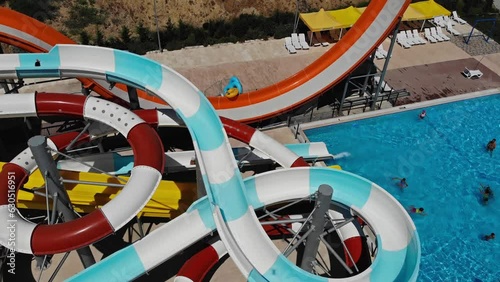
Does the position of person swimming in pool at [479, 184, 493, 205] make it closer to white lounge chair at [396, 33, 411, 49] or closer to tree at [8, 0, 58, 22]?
white lounge chair at [396, 33, 411, 49]

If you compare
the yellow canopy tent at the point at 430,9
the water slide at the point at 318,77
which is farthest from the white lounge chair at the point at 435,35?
the water slide at the point at 318,77

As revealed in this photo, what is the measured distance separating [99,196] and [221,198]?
6.58 m

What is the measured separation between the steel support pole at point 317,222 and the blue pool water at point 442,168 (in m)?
7.44

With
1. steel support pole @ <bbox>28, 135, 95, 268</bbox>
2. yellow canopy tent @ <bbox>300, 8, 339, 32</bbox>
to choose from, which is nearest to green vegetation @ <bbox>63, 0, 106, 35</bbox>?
yellow canopy tent @ <bbox>300, 8, 339, 32</bbox>

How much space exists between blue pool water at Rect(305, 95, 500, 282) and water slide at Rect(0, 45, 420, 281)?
7307 millimetres

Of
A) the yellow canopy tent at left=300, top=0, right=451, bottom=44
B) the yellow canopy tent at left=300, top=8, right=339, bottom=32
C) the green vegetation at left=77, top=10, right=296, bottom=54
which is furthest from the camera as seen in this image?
the yellow canopy tent at left=300, top=0, right=451, bottom=44

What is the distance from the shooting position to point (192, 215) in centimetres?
1291

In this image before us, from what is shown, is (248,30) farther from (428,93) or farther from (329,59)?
(428,93)

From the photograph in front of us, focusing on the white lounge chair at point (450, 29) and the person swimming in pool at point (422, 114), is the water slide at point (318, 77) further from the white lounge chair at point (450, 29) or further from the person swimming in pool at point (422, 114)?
the white lounge chair at point (450, 29)

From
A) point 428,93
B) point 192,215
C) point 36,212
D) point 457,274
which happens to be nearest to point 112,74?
point 192,215

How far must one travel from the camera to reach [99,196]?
16203 mm

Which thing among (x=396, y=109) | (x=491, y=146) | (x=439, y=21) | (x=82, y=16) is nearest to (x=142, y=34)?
(x=82, y=16)

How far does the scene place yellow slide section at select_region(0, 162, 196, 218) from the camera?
16.1m

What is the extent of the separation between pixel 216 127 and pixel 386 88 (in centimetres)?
1628
